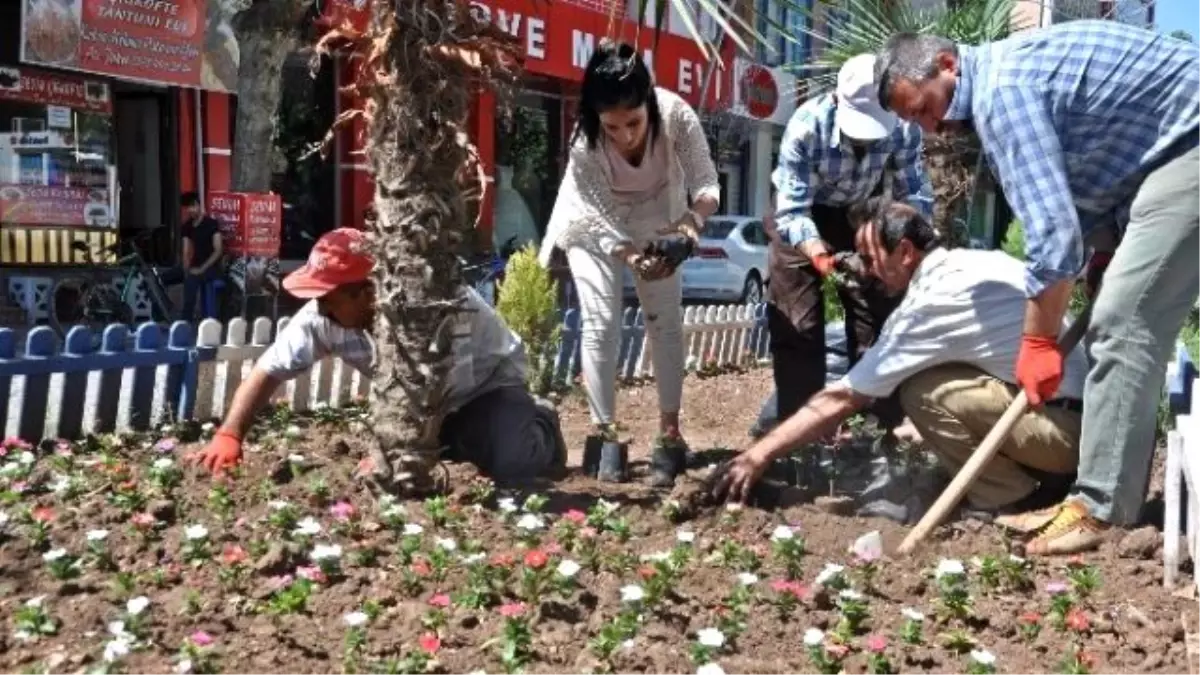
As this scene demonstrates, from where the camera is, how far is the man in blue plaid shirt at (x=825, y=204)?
5422 mm

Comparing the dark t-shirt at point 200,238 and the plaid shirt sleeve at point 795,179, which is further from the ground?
the plaid shirt sleeve at point 795,179

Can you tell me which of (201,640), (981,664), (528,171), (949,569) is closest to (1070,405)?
(949,569)

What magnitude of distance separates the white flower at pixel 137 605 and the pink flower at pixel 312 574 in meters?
0.36

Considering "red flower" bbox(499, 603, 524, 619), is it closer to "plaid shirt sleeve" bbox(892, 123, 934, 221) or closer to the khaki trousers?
the khaki trousers

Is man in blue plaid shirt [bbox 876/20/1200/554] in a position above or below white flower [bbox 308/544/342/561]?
above

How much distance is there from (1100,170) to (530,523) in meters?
1.84

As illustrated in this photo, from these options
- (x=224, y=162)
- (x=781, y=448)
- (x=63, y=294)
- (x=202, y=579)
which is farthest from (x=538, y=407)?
(x=224, y=162)

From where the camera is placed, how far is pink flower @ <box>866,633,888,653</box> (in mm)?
2954

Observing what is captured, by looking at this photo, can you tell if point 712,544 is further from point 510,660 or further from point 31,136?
point 31,136

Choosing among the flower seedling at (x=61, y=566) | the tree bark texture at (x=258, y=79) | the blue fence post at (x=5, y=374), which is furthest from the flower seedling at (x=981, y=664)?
the tree bark texture at (x=258, y=79)

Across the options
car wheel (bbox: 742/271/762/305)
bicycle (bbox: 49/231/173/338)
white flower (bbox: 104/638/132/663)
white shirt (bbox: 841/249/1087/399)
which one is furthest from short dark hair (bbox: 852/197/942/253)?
car wheel (bbox: 742/271/762/305)

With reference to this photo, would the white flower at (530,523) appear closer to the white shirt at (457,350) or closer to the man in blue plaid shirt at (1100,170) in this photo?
the white shirt at (457,350)

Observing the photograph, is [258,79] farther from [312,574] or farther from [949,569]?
[949,569]

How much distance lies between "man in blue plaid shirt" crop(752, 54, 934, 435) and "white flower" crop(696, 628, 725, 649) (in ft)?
8.18
